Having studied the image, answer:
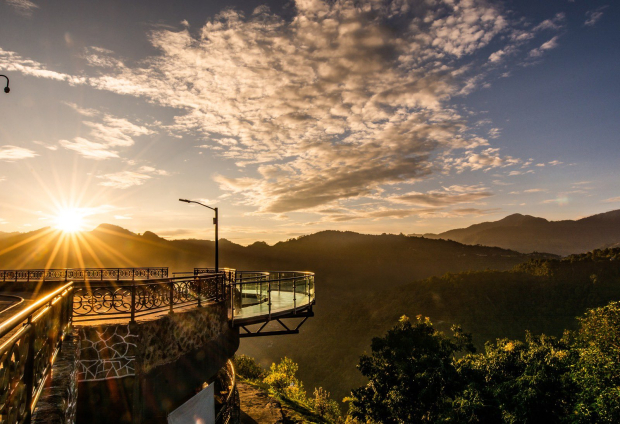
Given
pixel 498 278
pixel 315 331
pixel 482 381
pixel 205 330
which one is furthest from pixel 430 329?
pixel 315 331

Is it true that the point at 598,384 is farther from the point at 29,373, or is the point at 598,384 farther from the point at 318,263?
the point at 318,263

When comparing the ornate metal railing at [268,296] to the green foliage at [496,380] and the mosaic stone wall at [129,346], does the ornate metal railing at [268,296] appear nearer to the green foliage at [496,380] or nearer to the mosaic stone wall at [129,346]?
the mosaic stone wall at [129,346]

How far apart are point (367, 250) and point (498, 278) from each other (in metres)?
98.7

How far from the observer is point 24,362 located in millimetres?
3117

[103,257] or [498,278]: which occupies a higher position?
[103,257]

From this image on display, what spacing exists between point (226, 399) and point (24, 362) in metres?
11.5

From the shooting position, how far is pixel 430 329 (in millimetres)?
26297

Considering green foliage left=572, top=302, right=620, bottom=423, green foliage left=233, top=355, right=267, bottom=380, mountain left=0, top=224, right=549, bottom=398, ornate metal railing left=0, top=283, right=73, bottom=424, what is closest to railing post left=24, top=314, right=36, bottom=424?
ornate metal railing left=0, top=283, right=73, bottom=424

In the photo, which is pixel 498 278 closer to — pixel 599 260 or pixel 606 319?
pixel 599 260

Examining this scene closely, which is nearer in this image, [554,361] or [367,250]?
[554,361]

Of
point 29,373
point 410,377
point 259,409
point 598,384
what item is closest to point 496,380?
point 598,384

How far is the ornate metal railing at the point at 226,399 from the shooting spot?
1217cm

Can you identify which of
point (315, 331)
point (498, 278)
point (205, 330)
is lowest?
point (315, 331)

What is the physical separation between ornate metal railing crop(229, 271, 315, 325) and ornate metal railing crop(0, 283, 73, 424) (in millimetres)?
7239
